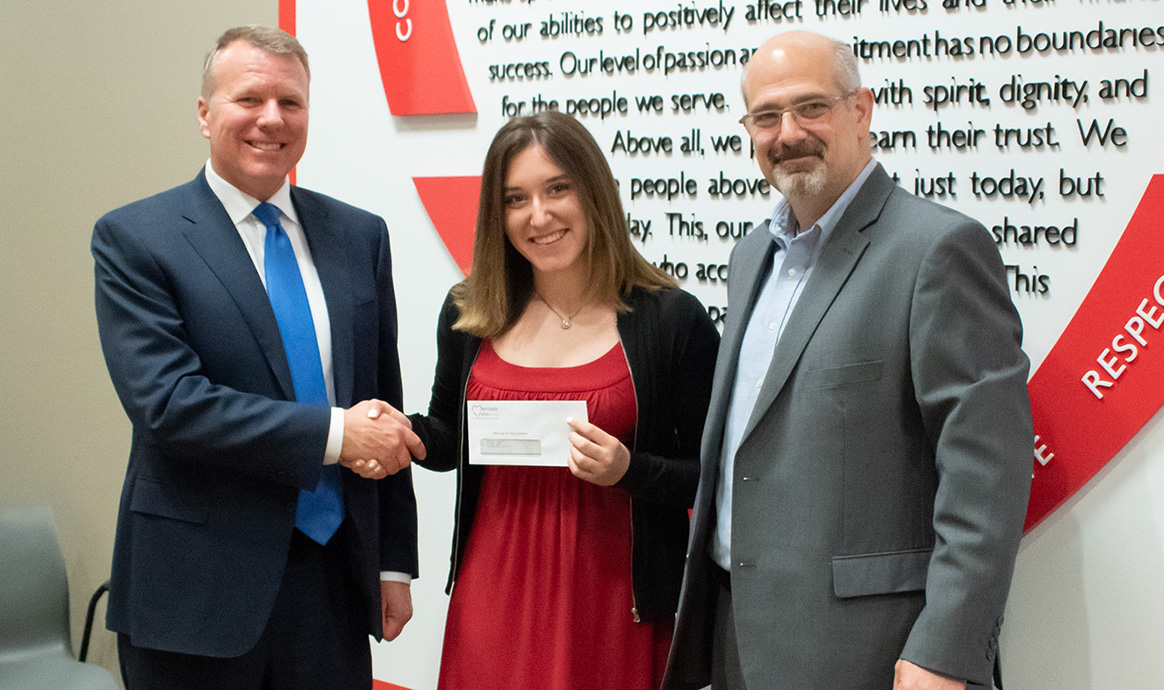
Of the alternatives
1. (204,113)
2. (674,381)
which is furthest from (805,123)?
(204,113)

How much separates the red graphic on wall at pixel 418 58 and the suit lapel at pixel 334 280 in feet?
2.81

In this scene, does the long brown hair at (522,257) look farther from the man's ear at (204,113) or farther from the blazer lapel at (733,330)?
the man's ear at (204,113)

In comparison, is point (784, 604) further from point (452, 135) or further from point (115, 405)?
point (115, 405)

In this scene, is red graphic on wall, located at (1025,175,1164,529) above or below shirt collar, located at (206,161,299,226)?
below

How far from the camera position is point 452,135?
302cm

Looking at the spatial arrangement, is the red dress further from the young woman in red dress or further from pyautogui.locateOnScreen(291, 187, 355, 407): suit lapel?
pyautogui.locateOnScreen(291, 187, 355, 407): suit lapel

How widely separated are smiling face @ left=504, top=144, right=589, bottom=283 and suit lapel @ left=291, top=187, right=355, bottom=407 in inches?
16.0

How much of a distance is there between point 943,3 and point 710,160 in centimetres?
67

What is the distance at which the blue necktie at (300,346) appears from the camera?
2.08 m

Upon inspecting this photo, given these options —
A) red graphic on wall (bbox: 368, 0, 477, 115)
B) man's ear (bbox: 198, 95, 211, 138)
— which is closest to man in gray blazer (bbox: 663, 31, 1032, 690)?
man's ear (bbox: 198, 95, 211, 138)

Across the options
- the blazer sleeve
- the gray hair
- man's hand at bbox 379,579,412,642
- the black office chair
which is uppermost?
the gray hair

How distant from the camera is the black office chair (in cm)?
331

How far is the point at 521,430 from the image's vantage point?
2.06m

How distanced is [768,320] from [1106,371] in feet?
2.74
